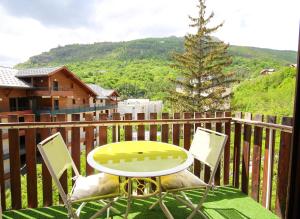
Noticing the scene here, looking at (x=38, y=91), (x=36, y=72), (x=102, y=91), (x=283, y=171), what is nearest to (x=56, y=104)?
(x=38, y=91)

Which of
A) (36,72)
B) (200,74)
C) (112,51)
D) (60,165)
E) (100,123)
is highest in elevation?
(112,51)

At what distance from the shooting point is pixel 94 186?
77.7 inches

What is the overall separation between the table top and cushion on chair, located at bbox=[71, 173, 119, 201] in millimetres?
222

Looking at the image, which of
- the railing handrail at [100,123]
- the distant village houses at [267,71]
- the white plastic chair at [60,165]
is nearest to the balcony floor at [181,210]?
the white plastic chair at [60,165]

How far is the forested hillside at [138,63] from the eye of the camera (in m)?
21.2

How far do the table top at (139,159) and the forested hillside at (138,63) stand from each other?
1643 cm

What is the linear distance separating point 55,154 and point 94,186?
440 mm

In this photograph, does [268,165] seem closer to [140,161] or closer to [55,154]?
[140,161]

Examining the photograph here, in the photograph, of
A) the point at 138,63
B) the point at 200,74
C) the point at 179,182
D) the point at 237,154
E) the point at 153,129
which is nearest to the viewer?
the point at 179,182

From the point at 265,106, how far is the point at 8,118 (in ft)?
65.4

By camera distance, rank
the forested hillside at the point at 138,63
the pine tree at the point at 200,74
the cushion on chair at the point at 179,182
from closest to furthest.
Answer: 1. the cushion on chair at the point at 179,182
2. the pine tree at the point at 200,74
3. the forested hillside at the point at 138,63

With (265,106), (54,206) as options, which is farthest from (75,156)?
(265,106)

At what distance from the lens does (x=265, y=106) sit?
62.1 feet

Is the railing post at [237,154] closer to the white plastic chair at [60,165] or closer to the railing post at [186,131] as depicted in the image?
the railing post at [186,131]
